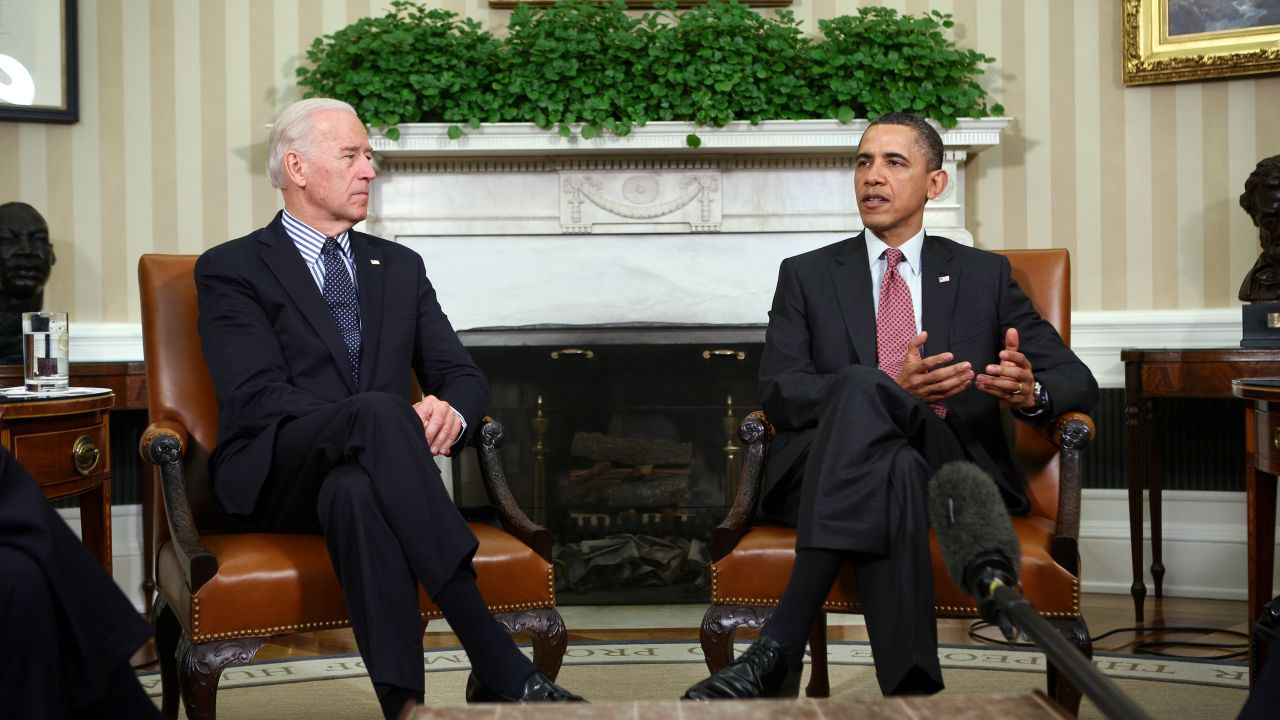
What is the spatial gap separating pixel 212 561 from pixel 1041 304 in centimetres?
207

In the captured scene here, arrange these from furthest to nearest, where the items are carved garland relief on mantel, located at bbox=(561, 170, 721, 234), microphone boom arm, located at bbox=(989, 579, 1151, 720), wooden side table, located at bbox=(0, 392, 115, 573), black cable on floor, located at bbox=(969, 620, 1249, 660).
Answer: carved garland relief on mantel, located at bbox=(561, 170, 721, 234) → black cable on floor, located at bbox=(969, 620, 1249, 660) → wooden side table, located at bbox=(0, 392, 115, 573) → microphone boom arm, located at bbox=(989, 579, 1151, 720)

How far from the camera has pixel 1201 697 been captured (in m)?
2.90

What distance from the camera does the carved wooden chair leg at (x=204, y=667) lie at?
7.13ft

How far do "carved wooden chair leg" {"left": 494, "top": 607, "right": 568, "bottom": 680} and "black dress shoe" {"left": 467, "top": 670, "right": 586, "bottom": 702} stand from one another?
191mm

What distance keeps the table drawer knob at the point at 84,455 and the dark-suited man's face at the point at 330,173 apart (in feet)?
2.58

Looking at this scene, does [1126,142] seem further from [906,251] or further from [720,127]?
[906,251]

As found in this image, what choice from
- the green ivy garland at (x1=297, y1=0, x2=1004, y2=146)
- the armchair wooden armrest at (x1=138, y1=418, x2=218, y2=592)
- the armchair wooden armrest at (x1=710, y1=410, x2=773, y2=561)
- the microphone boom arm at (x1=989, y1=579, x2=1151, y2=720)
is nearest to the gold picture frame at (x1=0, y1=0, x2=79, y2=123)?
the green ivy garland at (x1=297, y1=0, x2=1004, y2=146)

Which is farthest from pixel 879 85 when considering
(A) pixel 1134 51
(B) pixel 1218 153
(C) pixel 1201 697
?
(C) pixel 1201 697

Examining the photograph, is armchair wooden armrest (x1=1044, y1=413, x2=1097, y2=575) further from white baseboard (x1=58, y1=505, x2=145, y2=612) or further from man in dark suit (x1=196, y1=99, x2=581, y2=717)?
white baseboard (x1=58, y1=505, x2=145, y2=612)

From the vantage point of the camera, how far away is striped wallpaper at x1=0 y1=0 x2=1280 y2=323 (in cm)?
438

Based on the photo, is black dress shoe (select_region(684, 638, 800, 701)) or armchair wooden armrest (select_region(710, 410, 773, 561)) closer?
black dress shoe (select_region(684, 638, 800, 701))

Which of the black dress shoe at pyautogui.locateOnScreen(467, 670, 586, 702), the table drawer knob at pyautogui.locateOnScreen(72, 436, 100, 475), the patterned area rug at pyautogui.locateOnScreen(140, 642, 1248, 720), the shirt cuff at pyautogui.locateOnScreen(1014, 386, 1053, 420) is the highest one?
the shirt cuff at pyautogui.locateOnScreen(1014, 386, 1053, 420)

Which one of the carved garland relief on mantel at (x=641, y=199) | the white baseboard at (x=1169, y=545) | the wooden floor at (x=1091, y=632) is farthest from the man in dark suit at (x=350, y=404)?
the white baseboard at (x=1169, y=545)

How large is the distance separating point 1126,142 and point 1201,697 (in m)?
2.29
